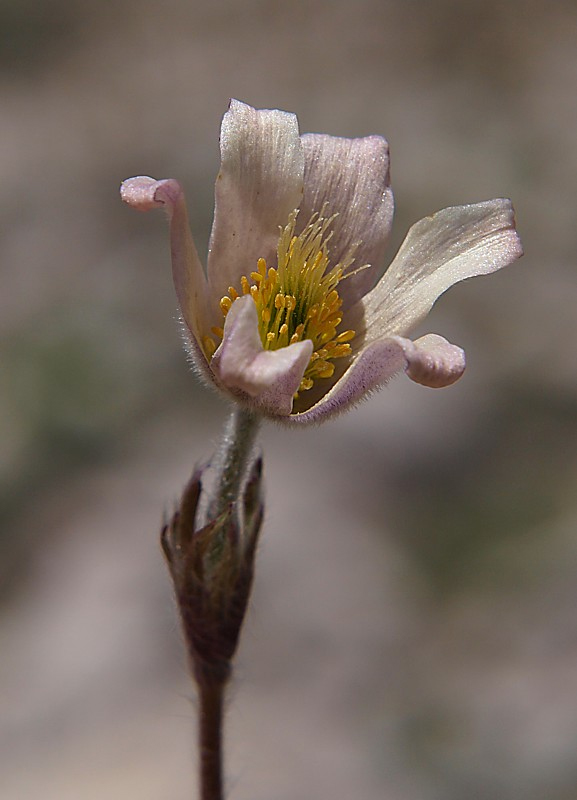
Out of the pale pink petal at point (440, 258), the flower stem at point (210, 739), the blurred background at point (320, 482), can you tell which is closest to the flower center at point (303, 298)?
the pale pink petal at point (440, 258)

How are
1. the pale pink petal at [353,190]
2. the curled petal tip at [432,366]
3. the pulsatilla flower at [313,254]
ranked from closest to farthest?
the curled petal tip at [432,366] < the pulsatilla flower at [313,254] < the pale pink petal at [353,190]

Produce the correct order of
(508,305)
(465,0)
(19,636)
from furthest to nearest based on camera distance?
(465,0) → (508,305) → (19,636)

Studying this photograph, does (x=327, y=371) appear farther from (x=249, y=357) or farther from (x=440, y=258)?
(x=249, y=357)

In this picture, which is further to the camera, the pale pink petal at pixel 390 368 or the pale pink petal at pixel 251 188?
the pale pink petal at pixel 251 188

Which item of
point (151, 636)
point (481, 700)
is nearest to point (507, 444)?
point (481, 700)

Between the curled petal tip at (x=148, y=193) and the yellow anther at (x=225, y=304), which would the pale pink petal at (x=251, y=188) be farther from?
the curled petal tip at (x=148, y=193)

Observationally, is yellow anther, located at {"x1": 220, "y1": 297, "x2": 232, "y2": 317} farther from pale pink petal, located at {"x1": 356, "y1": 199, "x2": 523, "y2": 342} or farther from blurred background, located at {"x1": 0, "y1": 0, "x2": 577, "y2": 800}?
blurred background, located at {"x1": 0, "y1": 0, "x2": 577, "y2": 800}

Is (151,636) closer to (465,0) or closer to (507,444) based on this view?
(507,444)

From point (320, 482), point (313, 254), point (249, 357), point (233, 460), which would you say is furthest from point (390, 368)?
point (320, 482)
